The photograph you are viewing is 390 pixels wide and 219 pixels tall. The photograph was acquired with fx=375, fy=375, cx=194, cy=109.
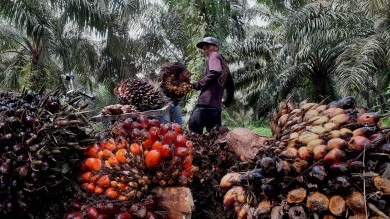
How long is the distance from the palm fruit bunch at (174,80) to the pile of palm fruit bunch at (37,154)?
91.3 inches

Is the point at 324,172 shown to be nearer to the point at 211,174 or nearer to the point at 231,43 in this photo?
the point at 211,174

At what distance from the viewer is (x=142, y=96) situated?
12.7 feet

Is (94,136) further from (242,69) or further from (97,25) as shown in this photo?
(242,69)

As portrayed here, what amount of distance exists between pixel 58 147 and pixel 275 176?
0.87m

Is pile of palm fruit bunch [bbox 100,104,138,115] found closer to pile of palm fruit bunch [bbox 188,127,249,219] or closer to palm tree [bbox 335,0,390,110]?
pile of palm fruit bunch [bbox 188,127,249,219]

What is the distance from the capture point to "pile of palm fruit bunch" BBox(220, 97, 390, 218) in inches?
43.6

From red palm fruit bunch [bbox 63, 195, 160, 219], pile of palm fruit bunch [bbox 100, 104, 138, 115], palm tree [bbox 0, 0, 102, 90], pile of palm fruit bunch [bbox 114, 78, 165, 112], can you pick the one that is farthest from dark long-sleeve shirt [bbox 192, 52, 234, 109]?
palm tree [bbox 0, 0, 102, 90]


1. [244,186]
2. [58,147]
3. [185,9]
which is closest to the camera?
[244,186]

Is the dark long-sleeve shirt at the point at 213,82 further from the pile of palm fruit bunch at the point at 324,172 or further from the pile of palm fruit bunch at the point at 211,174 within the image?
the pile of palm fruit bunch at the point at 324,172

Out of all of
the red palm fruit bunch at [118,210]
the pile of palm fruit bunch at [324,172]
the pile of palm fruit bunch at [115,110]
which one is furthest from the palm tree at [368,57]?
the red palm fruit bunch at [118,210]

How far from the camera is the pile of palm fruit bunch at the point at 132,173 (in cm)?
148

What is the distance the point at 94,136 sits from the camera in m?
1.77

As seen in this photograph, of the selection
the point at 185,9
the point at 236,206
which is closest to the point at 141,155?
the point at 236,206

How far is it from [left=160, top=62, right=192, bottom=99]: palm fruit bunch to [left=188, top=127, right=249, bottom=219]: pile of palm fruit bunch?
6.57 ft
